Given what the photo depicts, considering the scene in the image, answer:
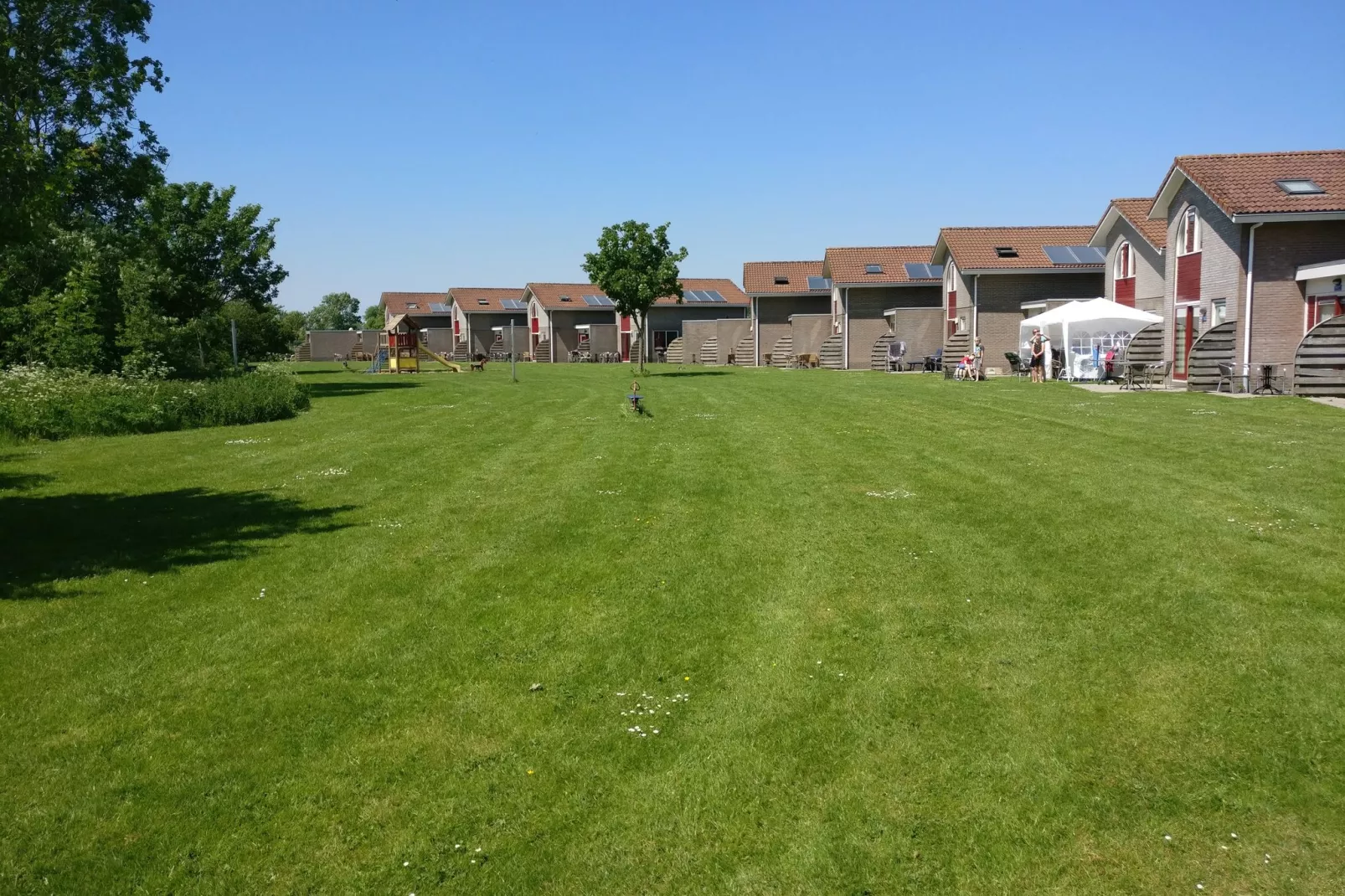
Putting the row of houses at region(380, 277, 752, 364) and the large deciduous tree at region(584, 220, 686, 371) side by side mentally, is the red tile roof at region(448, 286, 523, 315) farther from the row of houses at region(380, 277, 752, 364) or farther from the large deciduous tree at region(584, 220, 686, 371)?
the large deciduous tree at region(584, 220, 686, 371)

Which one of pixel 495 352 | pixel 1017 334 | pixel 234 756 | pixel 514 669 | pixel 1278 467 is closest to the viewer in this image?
pixel 234 756

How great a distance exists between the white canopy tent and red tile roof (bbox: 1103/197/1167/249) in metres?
2.61

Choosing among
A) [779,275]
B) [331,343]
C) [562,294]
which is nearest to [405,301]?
[331,343]

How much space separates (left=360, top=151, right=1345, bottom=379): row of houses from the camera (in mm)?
26125

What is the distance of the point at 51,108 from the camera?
18.4 m

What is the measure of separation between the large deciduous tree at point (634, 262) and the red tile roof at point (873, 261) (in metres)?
11.5

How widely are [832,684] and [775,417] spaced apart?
15.0 meters

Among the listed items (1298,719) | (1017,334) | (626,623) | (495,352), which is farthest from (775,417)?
(495,352)

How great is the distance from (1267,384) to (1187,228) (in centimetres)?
705

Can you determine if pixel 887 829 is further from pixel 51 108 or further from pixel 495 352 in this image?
pixel 495 352

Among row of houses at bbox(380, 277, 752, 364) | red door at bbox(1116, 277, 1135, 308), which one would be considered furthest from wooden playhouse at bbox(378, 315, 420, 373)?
Answer: red door at bbox(1116, 277, 1135, 308)

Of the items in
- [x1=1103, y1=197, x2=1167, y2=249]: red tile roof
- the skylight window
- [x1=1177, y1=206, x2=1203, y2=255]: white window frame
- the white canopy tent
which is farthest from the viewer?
[x1=1103, y1=197, x2=1167, y2=249]: red tile roof

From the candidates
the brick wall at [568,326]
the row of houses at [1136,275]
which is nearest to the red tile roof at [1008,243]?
the row of houses at [1136,275]

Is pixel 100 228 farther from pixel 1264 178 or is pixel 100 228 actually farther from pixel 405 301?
pixel 405 301
